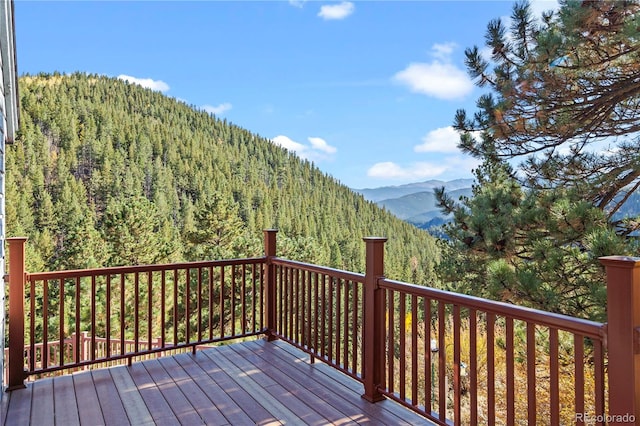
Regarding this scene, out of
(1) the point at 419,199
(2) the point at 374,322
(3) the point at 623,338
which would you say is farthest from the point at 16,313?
(1) the point at 419,199

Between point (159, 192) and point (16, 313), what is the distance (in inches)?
1767

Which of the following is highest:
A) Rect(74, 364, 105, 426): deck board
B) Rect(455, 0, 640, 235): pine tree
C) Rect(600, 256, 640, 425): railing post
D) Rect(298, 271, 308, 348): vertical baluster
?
Rect(455, 0, 640, 235): pine tree

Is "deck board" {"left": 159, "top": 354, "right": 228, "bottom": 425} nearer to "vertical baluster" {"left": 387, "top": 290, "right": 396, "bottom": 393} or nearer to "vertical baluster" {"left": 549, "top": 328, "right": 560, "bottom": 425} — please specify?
"vertical baluster" {"left": 387, "top": 290, "right": 396, "bottom": 393}

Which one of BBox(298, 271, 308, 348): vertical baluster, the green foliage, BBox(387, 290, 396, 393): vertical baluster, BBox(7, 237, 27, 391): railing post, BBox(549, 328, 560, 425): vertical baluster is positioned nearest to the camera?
BBox(549, 328, 560, 425): vertical baluster

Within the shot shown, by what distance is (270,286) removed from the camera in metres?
4.20

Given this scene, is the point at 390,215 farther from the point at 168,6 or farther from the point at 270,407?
the point at 270,407

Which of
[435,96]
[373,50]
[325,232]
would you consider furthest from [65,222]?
[435,96]

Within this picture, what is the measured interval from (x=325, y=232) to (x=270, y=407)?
151ft

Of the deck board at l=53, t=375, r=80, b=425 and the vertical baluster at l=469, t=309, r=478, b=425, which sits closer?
the vertical baluster at l=469, t=309, r=478, b=425

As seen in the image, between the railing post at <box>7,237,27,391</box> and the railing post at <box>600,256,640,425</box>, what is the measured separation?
143 inches

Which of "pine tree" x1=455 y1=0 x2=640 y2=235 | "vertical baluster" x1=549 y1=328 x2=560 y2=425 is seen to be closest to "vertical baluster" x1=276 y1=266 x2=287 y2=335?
"vertical baluster" x1=549 y1=328 x2=560 y2=425

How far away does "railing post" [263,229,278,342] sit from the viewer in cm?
416

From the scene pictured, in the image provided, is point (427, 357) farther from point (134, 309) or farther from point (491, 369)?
point (134, 309)

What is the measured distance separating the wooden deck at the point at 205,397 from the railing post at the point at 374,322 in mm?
133
